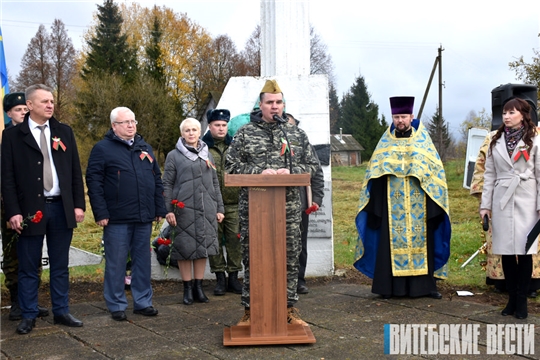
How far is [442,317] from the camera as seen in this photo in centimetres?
570

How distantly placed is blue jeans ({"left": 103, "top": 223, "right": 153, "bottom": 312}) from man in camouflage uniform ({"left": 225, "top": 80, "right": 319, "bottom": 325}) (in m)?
1.33

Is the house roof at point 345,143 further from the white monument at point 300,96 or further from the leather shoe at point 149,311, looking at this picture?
the leather shoe at point 149,311

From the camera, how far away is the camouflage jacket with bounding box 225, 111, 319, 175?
A: 516 cm

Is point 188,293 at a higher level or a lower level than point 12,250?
lower

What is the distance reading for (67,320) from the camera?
559cm

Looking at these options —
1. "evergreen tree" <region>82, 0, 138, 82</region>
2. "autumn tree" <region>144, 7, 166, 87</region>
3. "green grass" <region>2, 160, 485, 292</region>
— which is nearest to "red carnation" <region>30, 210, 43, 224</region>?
"green grass" <region>2, 160, 485, 292</region>

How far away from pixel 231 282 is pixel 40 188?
257cm

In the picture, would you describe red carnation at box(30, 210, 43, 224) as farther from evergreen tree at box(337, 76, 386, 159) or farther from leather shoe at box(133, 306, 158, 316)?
evergreen tree at box(337, 76, 386, 159)

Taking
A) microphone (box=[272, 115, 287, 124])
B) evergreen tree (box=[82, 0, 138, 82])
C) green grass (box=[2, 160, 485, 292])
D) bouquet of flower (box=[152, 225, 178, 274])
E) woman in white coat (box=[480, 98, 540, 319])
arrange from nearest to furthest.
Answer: microphone (box=[272, 115, 287, 124])
woman in white coat (box=[480, 98, 540, 319])
bouquet of flower (box=[152, 225, 178, 274])
green grass (box=[2, 160, 485, 292])
evergreen tree (box=[82, 0, 138, 82])

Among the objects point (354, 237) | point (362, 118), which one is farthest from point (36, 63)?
point (354, 237)

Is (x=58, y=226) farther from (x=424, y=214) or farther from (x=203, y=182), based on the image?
(x=424, y=214)

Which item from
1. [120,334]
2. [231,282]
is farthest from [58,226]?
[231,282]

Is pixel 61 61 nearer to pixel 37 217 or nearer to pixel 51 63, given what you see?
pixel 51 63

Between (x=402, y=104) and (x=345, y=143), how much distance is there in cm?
5318
